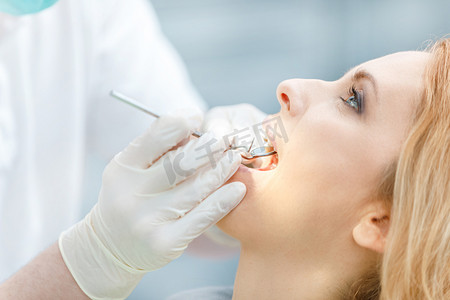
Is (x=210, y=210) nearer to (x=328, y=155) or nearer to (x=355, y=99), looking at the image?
(x=328, y=155)

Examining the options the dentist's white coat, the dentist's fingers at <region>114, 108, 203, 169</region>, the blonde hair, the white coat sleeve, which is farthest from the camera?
the white coat sleeve

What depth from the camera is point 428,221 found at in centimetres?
103

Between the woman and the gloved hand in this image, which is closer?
the woman

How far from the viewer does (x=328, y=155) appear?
1.08 meters

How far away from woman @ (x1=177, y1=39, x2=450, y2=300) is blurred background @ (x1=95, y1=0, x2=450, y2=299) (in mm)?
2371

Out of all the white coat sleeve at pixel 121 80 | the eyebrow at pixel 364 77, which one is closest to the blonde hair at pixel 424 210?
the eyebrow at pixel 364 77

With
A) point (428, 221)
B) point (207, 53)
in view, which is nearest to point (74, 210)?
point (428, 221)

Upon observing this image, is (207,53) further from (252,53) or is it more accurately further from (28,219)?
(28,219)

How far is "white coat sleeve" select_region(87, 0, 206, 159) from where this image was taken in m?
1.69

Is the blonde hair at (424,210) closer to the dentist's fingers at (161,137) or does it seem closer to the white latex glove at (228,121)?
the dentist's fingers at (161,137)

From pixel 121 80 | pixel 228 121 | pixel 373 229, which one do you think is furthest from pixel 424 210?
pixel 121 80

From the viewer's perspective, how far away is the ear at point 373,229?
1.10 metres

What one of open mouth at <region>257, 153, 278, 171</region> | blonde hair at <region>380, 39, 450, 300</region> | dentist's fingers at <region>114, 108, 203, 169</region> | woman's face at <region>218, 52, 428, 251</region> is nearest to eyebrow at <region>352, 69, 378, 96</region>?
woman's face at <region>218, 52, 428, 251</region>

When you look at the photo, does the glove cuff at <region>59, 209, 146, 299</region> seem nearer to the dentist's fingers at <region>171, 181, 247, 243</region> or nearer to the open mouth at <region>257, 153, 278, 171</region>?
the dentist's fingers at <region>171, 181, 247, 243</region>
